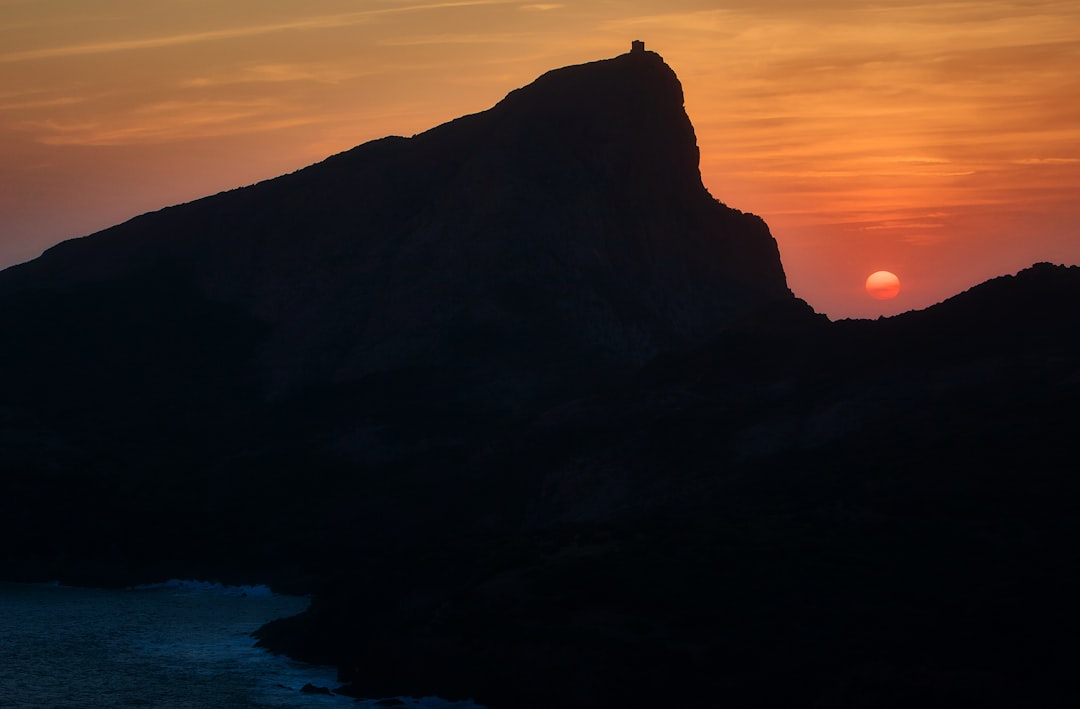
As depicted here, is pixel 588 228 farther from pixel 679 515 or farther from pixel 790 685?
pixel 790 685

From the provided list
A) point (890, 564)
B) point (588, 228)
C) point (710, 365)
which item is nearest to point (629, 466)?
point (710, 365)

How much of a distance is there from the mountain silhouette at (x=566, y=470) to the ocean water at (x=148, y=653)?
3.52 m

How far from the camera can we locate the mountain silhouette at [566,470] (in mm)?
74875

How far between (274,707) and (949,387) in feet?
193

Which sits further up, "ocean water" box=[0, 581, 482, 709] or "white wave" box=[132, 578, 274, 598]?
"white wave" box=[132, 578, 274, 598]

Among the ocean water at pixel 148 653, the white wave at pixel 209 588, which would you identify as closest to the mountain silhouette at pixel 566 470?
the white wave at pixel 209 588

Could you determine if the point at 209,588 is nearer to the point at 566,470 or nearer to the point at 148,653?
the point at 566,470

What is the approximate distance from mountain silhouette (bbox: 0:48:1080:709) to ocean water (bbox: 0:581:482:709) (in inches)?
139

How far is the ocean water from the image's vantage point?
79688mm

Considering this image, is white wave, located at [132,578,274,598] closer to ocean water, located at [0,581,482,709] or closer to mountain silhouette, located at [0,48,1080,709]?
ocean water, located at [0,581,482,709]

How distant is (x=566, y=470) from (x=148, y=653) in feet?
143

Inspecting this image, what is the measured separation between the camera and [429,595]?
92.3 metres

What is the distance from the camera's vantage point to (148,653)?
94875 mm

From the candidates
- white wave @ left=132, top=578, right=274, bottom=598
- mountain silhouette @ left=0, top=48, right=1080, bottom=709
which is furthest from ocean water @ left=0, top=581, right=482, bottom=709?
mountain silhouette @ left=0, top=48, right=1080, bottom=709
